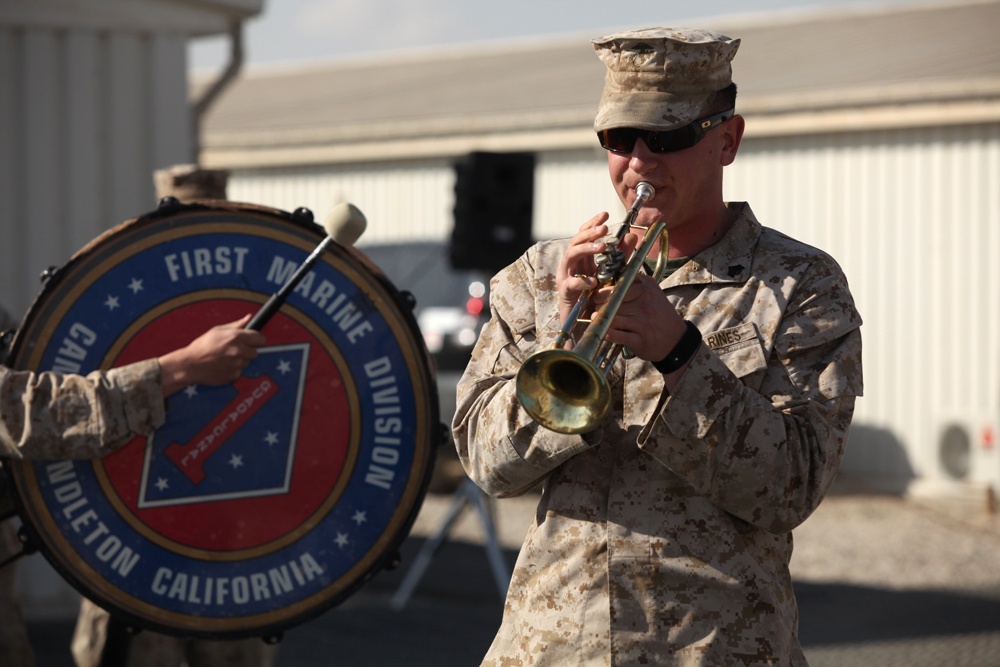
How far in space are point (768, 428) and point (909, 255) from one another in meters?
11.6

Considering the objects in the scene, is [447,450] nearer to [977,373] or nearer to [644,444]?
[977,373]

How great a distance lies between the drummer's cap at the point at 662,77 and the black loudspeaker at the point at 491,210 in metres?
6.31

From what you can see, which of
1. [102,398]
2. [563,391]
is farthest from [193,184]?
[563,391]

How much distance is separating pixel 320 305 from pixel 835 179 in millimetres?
10897

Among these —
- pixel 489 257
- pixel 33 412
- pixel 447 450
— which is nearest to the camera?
pixel 33 412

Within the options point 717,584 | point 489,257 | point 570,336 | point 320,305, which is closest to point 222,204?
point 320,305

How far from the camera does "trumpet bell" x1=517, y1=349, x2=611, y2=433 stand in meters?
2.39

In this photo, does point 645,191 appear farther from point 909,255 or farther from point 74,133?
point 909,255

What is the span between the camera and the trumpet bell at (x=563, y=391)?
239 cm

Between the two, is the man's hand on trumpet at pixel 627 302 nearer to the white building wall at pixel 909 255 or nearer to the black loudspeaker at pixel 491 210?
the black loudspeaker at pixel 491 210

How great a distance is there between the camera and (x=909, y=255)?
1352cm

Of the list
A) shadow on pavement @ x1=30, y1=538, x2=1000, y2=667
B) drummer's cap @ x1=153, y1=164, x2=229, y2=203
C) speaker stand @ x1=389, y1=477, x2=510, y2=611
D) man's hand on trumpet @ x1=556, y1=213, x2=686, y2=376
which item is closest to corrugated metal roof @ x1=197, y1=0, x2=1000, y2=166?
shadow on pavement @ x1=30, y1=538, x2=1000, y2=667

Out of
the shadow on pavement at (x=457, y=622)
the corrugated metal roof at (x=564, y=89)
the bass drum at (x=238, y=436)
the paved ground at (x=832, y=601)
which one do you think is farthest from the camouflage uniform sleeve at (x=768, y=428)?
the corrugated metal roof at (x=564, y=89)

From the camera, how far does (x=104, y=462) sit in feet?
11.5
